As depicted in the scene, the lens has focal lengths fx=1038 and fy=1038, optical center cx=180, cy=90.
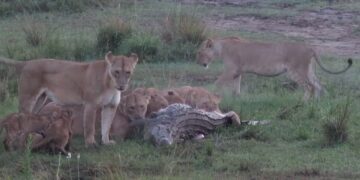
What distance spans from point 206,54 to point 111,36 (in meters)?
2.21

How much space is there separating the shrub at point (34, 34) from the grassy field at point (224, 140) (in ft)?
0.31

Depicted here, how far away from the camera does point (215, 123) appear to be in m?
10.2

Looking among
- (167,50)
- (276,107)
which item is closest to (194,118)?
(276,107)

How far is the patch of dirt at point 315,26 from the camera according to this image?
661 inches

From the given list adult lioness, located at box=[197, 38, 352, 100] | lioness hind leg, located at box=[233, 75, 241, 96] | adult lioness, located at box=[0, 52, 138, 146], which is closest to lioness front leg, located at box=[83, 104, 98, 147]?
adult lioness, located at box=[0, 52, 138, 146]

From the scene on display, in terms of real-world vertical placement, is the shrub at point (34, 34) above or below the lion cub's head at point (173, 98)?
below

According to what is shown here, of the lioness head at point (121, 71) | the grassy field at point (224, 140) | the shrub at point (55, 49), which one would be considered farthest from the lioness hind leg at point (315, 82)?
the lioness head at point (121, 71)

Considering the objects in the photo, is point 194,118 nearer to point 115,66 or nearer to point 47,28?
point 115,66

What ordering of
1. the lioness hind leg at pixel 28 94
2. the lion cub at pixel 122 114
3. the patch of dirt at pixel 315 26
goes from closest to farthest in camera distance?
the lioness hind leg at pixel 28 94 → the lion cub at pixel 122 114 → the patch of dirt at pixel 315 26

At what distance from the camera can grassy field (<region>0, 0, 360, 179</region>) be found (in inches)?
345

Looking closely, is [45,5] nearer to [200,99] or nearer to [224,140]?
[200,99]

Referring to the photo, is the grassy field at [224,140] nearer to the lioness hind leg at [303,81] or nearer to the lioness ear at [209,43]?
the lioness hind leg at [303,81]

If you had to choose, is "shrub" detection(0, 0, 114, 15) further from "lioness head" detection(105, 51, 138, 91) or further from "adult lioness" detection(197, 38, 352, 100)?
"lioness head" detection(105, 51, 138, 91)

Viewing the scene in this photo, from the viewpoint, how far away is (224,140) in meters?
9.94
